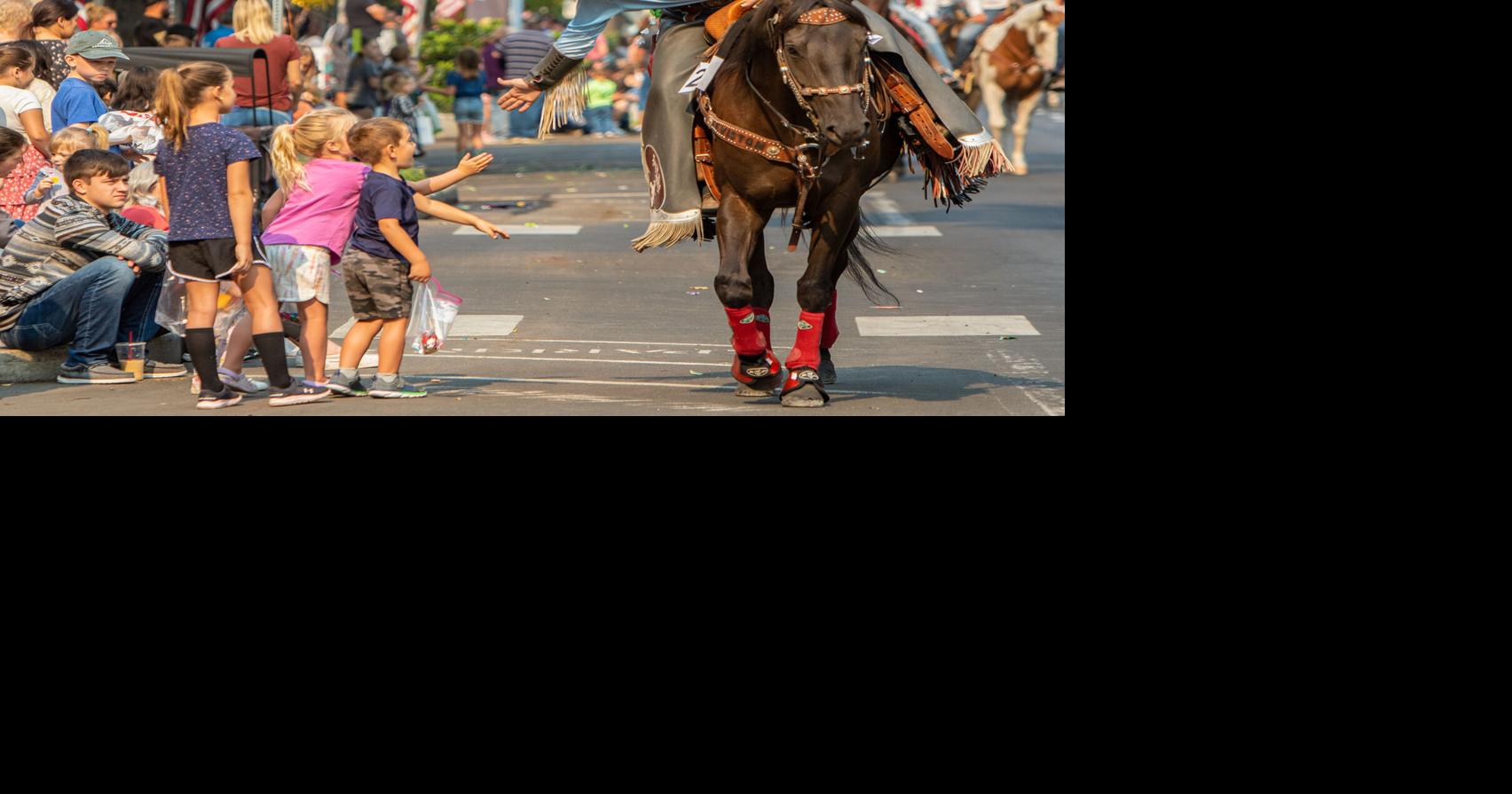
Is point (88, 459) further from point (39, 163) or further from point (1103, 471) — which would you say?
point (39, 163)

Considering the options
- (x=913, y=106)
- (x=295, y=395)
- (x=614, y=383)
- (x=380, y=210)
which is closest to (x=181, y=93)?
(x=380, y=210)

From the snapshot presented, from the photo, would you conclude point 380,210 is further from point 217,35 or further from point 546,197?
point 546,197

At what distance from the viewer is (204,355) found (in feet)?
31.3

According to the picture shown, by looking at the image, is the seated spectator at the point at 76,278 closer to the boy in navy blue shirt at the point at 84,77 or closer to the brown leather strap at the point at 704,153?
the boy in navy blue shirt at the point at 84,77

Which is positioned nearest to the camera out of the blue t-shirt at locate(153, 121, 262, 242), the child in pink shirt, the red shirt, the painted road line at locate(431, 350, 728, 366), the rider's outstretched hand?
the blue t-shirt at locate(153, 121, 262, 242)

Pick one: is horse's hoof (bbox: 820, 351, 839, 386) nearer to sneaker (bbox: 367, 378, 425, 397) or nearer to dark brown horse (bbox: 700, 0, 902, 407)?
dark brown horse (bbox: 700, 0, 902, 407)

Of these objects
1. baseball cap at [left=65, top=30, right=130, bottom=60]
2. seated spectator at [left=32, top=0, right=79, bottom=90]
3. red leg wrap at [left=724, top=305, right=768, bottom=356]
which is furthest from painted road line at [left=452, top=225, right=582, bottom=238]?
red leg wrap at [left=724, top=305, right=768, bottom=356]

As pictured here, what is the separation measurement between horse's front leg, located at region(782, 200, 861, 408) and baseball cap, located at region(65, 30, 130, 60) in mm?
5865

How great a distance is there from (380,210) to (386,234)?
114 mm

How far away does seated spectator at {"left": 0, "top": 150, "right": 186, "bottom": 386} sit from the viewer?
34.3 feet

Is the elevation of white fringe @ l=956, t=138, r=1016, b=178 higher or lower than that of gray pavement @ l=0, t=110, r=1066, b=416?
higher

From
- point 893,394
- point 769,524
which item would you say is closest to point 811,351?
A: point 893,394

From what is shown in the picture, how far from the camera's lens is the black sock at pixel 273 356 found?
966 cm

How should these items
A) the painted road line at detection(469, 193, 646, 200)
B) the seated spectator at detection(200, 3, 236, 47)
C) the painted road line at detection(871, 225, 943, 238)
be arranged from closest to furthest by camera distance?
the seated spectator at detection(200, 3, 236, 47), the painted road line at detection(871, 225, 943, 238), the painted road line at detection(469, 193, 646, 200)
